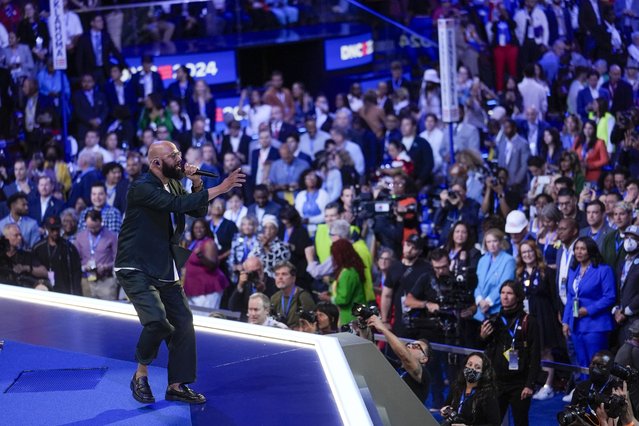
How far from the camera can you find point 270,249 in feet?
31.1

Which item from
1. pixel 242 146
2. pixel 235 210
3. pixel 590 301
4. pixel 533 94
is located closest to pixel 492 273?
pixel 590 301

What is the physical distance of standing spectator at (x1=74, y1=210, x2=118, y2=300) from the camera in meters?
10.1

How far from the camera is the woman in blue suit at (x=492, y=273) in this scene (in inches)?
332

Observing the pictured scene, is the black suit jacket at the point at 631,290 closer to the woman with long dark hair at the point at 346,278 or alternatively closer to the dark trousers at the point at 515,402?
the dark trousers at the point at 515,402

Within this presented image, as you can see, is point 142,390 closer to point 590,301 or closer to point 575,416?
point 575,416

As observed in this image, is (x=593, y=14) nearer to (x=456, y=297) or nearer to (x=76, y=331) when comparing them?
(x=456, y=297)

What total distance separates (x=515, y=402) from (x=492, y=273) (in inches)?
52.5

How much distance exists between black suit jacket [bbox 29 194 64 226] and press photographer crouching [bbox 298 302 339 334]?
4.45 metres

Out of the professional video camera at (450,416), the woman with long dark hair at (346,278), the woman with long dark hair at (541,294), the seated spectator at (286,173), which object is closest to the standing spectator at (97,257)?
the seated spectator at (286,173)

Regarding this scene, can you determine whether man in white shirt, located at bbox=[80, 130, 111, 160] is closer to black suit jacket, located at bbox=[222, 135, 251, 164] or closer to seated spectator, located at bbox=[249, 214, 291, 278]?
black suit jacket, located at bbox=[222, 135, 251, 164]

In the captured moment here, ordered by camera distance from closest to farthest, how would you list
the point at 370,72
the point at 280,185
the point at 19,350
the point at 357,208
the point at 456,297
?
the point at 19,350
the point at 456,297
the point at 357,208
the point at 280,185
the point at 370,72

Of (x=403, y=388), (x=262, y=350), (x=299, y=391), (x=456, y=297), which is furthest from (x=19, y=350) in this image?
(x=456, y=297)

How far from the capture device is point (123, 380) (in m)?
5.71

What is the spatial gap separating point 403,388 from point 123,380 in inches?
57.8
